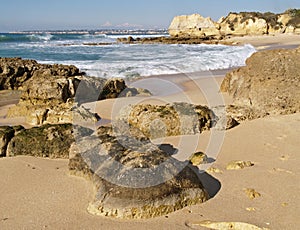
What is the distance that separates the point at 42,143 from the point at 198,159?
2.07 meters

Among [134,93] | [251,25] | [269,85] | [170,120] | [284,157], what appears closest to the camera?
[284,157]

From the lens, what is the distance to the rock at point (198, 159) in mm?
4059

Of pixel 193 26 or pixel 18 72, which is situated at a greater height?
pixel 193 26

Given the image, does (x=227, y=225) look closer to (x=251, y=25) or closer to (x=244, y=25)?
(x=251, y=25)

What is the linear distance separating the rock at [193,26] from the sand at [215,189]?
2309 inches

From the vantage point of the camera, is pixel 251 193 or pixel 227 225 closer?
pixel 227 225

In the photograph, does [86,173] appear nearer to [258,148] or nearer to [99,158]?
[99,158]

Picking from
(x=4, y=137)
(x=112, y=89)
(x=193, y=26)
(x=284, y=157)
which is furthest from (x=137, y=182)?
(x=193, y=26)

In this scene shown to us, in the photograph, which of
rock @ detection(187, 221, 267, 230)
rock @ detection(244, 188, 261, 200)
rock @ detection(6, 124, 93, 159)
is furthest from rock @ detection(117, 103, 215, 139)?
rock @ detection(187, 221, 267, 230)

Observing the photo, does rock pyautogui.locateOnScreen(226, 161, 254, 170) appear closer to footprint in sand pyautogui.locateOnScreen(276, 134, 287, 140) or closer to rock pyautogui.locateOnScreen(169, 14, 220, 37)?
footprint in sand pyautogui.locateOnScreen(276, 134, 287, 140)

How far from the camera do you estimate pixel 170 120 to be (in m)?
5.16

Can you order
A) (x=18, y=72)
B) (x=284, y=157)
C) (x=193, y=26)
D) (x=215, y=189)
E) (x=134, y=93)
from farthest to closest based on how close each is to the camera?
(x=193, y=26) < (x=18, y=72) < (x=134, y=93) < (x=284, y=157) < (x=215, y=189)

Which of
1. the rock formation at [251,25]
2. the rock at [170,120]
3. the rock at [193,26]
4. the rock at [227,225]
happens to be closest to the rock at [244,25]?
the rock formation at [251,25]

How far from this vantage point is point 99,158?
3557 mm
